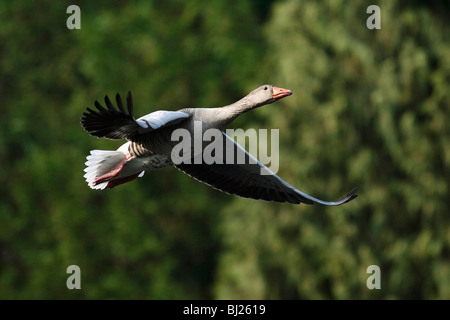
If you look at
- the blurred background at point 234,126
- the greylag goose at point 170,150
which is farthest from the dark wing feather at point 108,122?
the blurred background at point 234,126

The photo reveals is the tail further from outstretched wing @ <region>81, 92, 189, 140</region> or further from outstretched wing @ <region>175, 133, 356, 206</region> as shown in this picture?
outstretched wing @ <region>81, 92, 189, 140</region>

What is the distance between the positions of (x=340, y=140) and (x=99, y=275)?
8.82 meters

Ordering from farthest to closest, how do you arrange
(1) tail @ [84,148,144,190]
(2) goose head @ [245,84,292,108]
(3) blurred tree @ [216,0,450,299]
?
(3) blurred tree @ [216,0,450,299] → (1) tail @ [84,148,144,190] → (2) goose head @ [245,84,292,108]

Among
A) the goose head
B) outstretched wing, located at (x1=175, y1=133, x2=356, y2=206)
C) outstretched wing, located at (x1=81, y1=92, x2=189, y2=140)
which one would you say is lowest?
outstretched wing, located at (x1=175, y1=133, x2=356, y2=206)

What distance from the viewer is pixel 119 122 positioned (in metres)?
7.44

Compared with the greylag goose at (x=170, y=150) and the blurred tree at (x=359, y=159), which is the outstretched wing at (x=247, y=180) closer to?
the greylag goose at (x=170, y=150)

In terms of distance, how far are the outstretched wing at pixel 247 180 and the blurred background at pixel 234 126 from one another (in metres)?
9.01

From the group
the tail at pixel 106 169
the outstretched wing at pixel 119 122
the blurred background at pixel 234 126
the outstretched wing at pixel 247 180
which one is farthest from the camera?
the blurred background at pixel 234 126

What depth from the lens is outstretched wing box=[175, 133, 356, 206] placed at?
9.05 m

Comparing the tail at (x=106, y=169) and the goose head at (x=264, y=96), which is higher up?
the goose head at (x=264, y=96)

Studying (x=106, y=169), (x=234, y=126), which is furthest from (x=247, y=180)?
(x=234, y=126)

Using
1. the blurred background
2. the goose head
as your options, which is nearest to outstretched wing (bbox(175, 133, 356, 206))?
the goose head

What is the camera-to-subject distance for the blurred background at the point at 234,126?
1839cm

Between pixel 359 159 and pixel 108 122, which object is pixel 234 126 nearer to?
pixel 359 159
